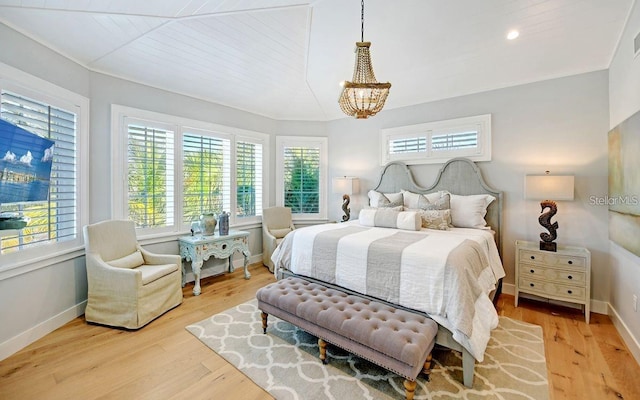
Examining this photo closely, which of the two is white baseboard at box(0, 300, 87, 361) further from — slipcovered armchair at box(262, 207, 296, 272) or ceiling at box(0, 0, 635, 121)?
ceiling at box(0, 0, 635, 121)

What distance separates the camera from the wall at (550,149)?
315cm

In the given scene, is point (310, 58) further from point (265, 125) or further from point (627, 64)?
point (627, 64)

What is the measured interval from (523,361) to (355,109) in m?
2.50

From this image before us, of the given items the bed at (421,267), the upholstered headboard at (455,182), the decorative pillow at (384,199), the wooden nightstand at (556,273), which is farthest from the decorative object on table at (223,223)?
the wooden nightstand at (556,273)

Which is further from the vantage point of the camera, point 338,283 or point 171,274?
point 171,274

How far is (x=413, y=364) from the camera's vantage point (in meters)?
1.68

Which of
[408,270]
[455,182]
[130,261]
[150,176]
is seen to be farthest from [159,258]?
[455,182]

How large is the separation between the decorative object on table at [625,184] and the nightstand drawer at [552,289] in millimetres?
637

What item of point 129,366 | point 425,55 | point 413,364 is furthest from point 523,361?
point 425,55

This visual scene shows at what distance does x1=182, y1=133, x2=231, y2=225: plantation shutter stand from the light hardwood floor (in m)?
1.70

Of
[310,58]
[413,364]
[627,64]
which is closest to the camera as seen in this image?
[413,364]

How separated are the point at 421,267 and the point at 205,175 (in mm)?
3490

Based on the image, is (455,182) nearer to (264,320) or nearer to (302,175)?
(302,175)

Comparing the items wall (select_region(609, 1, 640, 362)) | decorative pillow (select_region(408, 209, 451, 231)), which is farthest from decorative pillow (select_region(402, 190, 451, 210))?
wall (select_region(609, 1, 640, 362))
